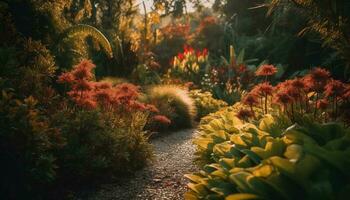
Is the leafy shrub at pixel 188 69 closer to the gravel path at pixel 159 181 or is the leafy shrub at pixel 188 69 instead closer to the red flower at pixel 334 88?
the gravel path at pixel 159 181

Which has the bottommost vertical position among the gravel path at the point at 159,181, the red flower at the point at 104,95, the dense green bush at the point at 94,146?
the gravel path at the point at 159,181

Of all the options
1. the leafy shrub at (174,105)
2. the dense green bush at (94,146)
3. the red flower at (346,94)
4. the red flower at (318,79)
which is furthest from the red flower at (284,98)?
the leafy shrub at (174,105)

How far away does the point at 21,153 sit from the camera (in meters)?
3.99

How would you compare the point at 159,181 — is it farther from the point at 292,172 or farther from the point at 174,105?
the point at 174,105

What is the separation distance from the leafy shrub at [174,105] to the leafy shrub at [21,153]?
489 centimetres

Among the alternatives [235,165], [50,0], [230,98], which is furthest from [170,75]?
Answer: [235,165]

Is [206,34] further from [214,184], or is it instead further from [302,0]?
[214,184]

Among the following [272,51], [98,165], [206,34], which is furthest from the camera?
[206,34]

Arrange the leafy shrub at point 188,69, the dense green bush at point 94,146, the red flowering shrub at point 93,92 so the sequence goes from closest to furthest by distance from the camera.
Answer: the dense green bush at point 94,146 < the red flowering shrub at point 93,92 < the leafy shrub at point 188,69

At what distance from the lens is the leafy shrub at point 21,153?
13.1 feet

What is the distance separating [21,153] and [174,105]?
5701 millimetres

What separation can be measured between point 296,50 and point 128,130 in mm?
10651

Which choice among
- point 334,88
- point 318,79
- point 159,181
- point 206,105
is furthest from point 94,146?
point 206,105

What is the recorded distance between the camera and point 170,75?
1470cm
